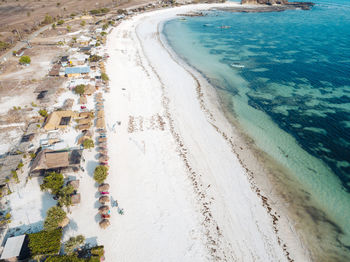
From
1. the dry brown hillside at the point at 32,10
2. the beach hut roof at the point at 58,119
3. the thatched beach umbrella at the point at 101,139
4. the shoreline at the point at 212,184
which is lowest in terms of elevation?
the shoreline at the point at 212,184

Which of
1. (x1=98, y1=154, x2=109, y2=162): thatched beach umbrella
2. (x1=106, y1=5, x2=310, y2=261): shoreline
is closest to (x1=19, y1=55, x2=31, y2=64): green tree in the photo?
(x1=106, y1=5, x2=310, y2=261): shoreline

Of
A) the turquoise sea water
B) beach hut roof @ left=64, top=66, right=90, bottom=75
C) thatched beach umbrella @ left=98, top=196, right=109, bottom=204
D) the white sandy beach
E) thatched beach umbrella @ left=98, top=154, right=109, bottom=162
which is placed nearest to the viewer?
the white sandy beach

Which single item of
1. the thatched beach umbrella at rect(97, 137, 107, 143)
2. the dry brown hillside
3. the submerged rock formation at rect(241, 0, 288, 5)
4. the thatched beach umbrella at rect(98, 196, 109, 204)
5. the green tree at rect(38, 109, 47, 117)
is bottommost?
the thatched beach umbrella at rect(98, 196, 109, 204)

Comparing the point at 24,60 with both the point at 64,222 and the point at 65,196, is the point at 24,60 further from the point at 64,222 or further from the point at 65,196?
the point at 64,222

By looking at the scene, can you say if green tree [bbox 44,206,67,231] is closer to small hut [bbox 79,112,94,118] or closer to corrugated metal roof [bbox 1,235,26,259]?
corrugated metal roof [bbox 1,235,26,259]

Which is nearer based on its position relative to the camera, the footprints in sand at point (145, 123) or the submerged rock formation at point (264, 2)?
the footprints in sand at point (145, 123)

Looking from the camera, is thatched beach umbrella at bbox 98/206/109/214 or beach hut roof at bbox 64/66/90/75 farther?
beach hut roof at bbox 64/66/90/75

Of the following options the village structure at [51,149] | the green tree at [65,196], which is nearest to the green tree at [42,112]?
the village structure at [51,149]

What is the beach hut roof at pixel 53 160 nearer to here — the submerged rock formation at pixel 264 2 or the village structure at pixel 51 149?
the village structure at pixel 51 149
